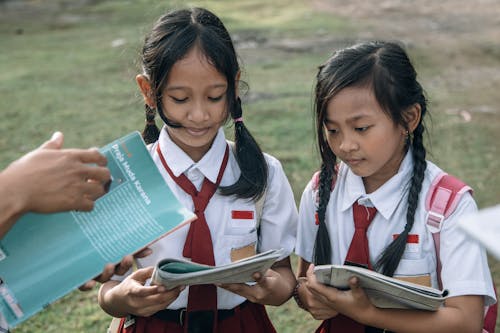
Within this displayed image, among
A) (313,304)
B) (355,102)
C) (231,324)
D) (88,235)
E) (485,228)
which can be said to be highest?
(485,228)

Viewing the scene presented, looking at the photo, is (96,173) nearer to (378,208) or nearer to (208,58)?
(208,58)

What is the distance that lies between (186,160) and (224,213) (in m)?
0.20

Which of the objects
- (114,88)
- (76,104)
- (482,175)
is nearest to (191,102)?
(482,175)

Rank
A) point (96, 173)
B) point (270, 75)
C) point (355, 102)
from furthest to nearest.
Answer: point (270, 75)
point (355, 102)
point (96, 173)

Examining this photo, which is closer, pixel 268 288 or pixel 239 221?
pixel 268 288

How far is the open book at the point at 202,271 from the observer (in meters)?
1.70

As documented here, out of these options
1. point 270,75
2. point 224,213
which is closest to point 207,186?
point 224,213

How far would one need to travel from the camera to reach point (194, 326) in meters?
2.14

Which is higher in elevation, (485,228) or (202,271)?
(485,228)

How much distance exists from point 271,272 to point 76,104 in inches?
195

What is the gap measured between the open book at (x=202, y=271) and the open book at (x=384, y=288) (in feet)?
0.57

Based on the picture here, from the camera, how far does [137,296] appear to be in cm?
197

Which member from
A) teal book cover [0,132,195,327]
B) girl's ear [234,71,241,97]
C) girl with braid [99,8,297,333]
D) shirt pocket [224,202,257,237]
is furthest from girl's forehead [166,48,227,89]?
shirt pocket [224,202,257,237]

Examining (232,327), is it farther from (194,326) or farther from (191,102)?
(191,102)
